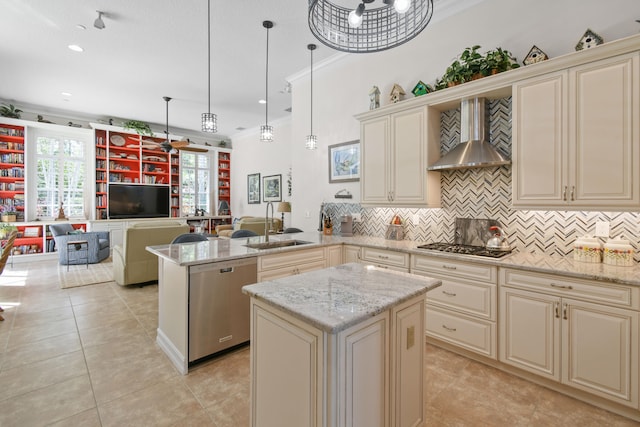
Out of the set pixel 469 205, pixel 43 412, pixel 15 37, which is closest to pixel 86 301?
pixel 43 412

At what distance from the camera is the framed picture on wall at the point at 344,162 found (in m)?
4.22

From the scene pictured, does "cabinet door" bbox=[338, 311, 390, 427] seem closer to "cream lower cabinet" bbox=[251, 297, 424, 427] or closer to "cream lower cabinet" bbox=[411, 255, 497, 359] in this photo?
"cream lower cabinet" bbox=[251, 297, 424, 427]

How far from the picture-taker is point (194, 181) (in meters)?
9.49

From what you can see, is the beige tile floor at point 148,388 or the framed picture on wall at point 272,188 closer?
the beige tile floor at point 148,388

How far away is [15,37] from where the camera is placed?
13.2 feet

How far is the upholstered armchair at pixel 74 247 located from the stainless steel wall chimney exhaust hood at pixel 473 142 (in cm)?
712

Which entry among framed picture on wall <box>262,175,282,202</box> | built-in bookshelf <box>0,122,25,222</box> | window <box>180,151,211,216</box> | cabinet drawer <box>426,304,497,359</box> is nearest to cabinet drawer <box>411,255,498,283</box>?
cabinet drawer <box>426,304,497,359</box>

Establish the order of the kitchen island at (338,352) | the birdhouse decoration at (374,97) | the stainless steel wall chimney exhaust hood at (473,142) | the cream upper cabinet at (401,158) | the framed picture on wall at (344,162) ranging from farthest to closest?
the framed picture on wall at (344,162) → the birdhouse decoration at (374,97) → the cream upper cabinet at (401,158) → the stainless steel wall chimney exhaust hood at (473,142) → the kitchen island at (338,352)

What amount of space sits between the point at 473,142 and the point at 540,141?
551mm

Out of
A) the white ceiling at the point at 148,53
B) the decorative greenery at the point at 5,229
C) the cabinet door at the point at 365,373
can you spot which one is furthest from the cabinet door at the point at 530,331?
the decorative greenery at the point at 5,229

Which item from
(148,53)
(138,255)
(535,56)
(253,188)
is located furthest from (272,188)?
(535,56)

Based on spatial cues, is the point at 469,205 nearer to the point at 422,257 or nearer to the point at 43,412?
the point at 422,257

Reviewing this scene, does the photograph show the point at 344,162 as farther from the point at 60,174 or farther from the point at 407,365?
the point at 60,174

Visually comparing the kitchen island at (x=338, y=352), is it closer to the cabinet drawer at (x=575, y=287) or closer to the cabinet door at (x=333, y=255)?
the cabinet drawer at (x=575, y=287)
